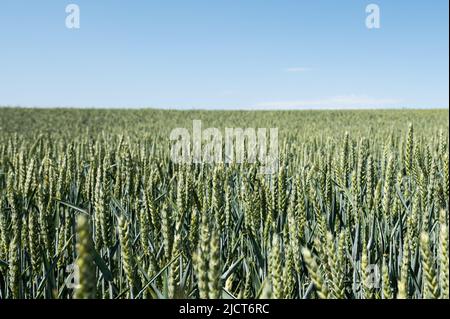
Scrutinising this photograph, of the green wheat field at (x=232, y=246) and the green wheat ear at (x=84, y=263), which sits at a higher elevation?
the green wheat ear at (x=84, y=263)

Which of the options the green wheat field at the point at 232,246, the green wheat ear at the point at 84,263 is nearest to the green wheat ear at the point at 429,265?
the green wheat field at the point at 232,246

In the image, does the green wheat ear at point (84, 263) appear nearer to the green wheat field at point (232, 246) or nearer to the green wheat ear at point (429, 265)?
the green wheat field at point (232, 246)

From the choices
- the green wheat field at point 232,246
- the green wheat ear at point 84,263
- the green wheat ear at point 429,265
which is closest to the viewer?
the green wheat ear at point 84,263

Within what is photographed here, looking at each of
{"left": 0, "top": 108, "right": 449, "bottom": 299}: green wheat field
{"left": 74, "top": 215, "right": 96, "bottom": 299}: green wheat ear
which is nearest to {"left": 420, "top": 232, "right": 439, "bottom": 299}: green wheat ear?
{"left": 0, "top": 108, "right": 449, "bottom": 299}: green wheat field

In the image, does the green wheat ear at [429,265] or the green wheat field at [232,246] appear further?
the green wheat field at [232,246]

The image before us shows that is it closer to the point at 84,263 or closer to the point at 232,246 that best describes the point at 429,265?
the point at 84,263

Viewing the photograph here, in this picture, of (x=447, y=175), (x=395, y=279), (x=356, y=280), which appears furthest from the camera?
(x=447, y=175)

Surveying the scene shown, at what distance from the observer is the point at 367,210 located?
83.1 inches

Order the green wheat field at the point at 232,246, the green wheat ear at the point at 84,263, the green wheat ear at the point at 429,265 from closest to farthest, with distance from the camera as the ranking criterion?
the green wheat ear at the point at 84,263 → the green wheat ear at the point at 429,265 → the green wheat field at the point at 232,246
